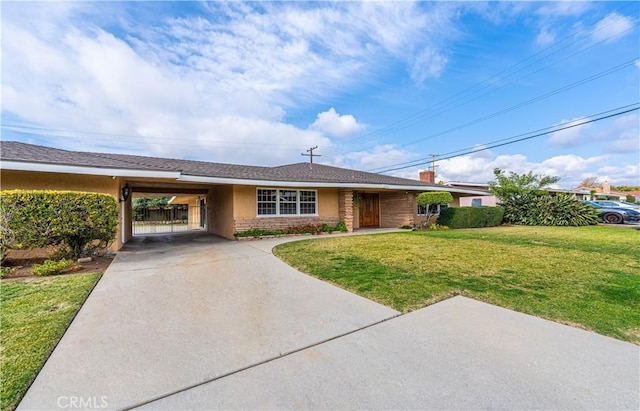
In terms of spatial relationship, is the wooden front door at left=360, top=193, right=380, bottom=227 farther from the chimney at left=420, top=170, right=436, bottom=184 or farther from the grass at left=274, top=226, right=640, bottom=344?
the grass at left=274, top=226, right=640, bottom=344

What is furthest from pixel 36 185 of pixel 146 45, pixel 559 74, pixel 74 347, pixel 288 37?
pixel 559 74

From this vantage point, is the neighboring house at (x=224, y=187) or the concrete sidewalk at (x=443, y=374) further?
the neighboring house at (x=224, y=187)

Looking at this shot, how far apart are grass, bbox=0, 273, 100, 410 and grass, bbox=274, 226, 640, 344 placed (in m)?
3.47

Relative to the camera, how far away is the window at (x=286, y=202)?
11.9 m

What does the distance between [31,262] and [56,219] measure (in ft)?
6.09

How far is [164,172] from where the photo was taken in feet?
26.0

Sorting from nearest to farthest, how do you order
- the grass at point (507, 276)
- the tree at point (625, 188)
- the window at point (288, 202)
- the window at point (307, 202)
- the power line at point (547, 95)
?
the grass at point (507, 276) < the power line at point (547, 95) < the window at point (288, 202) < the window at point (307, 202) < the tree at point (625, 188)

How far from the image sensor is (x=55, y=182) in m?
7.20

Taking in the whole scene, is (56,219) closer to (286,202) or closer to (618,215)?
(286,202)

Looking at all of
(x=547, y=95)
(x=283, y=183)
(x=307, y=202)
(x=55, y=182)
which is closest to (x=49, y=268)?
(x=55, y=182)

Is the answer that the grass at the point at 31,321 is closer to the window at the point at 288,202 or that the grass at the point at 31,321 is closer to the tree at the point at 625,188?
the window at the point at 288,202

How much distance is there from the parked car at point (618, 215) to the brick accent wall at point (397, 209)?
37.8ft

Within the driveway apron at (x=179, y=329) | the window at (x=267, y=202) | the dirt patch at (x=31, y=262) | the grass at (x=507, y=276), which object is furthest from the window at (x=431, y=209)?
the dirt patch at (x=31, y=262)

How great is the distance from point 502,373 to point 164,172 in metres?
8.61
